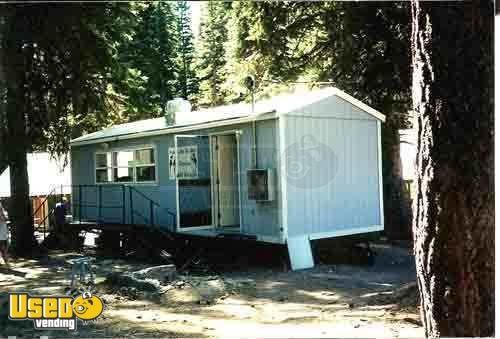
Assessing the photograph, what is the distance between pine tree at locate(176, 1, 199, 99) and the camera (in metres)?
11.1

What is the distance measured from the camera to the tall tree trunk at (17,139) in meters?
11.6

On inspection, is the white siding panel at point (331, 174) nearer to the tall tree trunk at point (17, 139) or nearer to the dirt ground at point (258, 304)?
the dirt ground at point (258, 304)

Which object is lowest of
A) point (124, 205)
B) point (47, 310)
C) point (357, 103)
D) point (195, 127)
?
point (47, 310)

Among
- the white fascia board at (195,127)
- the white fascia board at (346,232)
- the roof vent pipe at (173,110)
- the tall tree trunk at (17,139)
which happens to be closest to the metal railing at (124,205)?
the white fascia board at (195,127)

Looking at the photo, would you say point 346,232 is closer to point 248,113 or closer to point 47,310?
point 248,113

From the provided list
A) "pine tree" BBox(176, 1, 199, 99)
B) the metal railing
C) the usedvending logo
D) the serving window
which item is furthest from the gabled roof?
the usedvending logo

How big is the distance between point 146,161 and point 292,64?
4.93 m

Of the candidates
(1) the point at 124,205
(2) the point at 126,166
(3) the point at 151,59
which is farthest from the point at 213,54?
(1) the point at 124,205

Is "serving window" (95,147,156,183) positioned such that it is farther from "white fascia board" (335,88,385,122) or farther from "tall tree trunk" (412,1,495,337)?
"tall tree trunk" (412,1,495,337)

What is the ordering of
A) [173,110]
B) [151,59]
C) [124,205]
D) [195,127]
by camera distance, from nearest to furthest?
[195,127] → [173,110] → [124,205] → [151,59]

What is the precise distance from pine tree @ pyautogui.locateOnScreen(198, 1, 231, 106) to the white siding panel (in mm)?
4619

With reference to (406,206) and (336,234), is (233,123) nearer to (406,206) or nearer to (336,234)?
(336,234)

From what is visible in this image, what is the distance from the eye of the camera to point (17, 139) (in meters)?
12.5

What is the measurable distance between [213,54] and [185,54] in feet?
4.35
